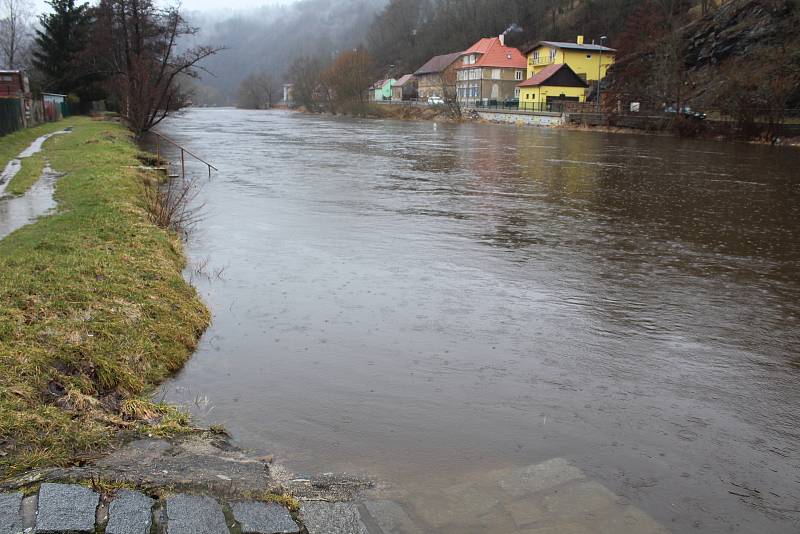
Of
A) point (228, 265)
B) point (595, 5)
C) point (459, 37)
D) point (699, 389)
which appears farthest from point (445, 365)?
point (459, 37)

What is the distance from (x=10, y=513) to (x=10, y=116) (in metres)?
32.7

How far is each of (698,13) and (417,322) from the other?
3203 inches

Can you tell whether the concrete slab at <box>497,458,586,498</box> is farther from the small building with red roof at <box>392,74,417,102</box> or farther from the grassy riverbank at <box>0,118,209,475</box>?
the small building with red roof at <box>392,74,417,102</box>

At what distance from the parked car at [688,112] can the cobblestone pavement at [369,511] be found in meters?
49.0

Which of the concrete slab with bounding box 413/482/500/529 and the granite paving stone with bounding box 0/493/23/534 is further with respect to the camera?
the concrete slab with bounding box 413/482/500/529

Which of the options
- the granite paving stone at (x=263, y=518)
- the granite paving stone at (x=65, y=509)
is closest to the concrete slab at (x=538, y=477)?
the granite paving stone at (x=263, y=518)

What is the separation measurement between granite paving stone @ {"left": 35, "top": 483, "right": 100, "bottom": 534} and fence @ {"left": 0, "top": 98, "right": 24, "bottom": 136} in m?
29.7

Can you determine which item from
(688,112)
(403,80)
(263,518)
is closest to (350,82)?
(403,80)

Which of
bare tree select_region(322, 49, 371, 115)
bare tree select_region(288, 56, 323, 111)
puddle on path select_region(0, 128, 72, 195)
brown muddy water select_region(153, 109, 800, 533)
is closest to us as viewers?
brown muddy water select_region(153, 109, 800, 533)

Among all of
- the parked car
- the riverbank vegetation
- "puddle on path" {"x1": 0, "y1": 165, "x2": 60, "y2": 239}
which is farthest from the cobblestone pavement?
the parked car

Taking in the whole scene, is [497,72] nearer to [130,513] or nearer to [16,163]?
[16,163]

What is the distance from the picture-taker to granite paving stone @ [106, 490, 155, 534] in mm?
3598

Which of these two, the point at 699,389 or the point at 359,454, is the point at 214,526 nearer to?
the point at 359,454

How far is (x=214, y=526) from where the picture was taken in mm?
3826
